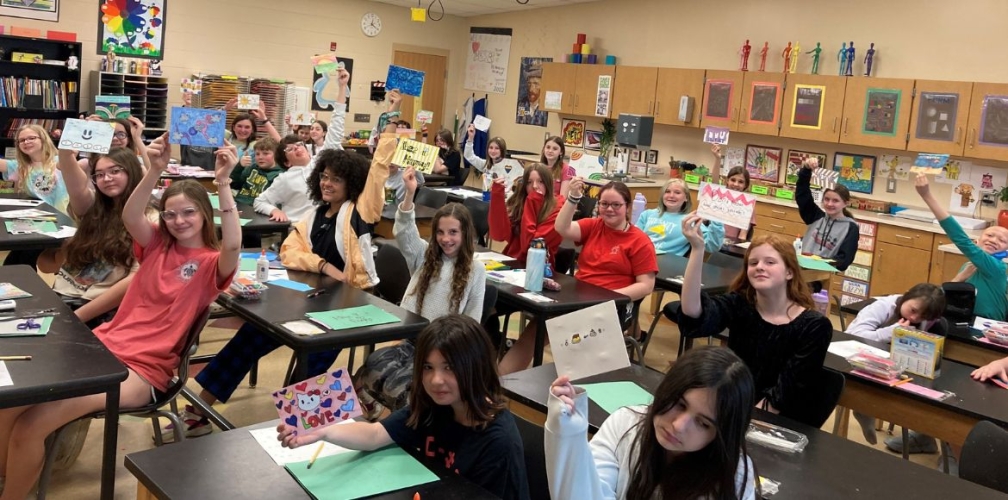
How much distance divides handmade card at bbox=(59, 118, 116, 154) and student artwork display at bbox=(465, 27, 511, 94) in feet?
27.5

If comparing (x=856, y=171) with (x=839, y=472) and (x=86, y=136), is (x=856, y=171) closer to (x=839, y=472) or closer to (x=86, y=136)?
(x=839, y=472)

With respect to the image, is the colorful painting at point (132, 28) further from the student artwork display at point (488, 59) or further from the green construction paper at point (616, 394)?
the green construction paper at point (616, 394)

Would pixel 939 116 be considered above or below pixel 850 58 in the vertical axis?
below

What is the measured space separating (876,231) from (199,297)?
5.89 meters

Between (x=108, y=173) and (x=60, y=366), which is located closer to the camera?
(x=60, y=366)

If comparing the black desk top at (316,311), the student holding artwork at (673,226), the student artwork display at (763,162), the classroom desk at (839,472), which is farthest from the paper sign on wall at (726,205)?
the student artwork display at (763,162)

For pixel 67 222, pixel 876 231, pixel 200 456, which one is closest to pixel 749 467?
pixel 200 456

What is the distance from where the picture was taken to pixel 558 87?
10148mm

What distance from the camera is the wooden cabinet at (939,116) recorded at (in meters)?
6.62

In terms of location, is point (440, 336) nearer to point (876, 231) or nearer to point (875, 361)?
point (875, 361)

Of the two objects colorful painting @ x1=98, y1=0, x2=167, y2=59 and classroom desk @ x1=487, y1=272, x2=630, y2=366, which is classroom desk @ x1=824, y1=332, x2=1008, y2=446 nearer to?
classroom desk @ x1=487, y1=272, x2=630, y2=366

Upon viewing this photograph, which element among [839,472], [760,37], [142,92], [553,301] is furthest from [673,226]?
[142,92]

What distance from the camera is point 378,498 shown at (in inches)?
65.6

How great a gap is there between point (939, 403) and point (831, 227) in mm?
3267
